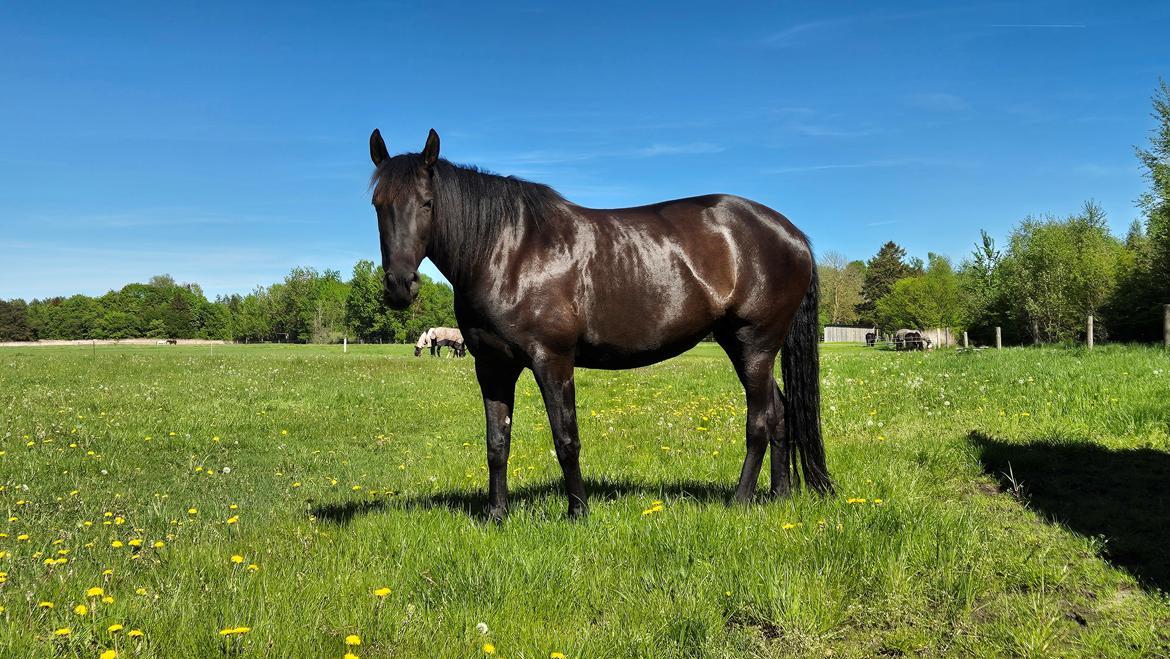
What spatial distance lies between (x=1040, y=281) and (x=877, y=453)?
56.4 meters

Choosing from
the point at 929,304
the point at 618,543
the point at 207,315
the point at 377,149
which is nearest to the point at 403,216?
the point at 377,149

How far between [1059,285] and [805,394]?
57791 millimetres

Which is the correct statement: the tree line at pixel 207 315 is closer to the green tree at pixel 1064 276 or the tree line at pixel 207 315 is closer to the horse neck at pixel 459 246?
the green tree at pixel 1064 276

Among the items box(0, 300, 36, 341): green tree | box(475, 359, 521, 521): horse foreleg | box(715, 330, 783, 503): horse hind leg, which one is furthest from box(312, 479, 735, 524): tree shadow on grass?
box(0, 300, 36, 341): green tree

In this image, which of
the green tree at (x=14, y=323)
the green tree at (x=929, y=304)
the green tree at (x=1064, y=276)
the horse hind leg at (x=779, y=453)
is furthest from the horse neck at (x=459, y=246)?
the green tree at (x=14, y=323)

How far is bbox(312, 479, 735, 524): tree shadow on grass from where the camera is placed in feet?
19.1

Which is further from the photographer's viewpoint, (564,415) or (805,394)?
(805,394)

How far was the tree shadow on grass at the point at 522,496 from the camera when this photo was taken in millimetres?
5809

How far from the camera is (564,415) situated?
505cm

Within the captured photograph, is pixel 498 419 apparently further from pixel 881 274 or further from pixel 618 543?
pixel 881 274

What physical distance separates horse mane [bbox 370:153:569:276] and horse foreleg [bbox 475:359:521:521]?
922 mm

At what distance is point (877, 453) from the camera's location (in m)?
7.51

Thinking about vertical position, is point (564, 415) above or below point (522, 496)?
above

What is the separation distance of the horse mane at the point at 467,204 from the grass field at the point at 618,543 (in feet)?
7.19
